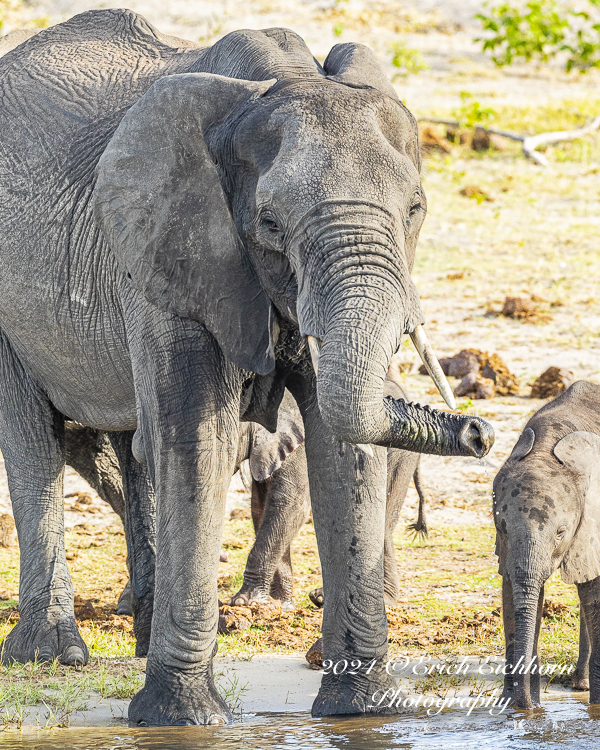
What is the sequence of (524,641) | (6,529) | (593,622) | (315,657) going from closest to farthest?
(524,641) → (593,622) → (315,657) → (6,529)

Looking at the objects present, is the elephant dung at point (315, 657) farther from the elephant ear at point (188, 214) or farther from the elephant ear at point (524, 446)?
the elephant ear at point (188, 214)

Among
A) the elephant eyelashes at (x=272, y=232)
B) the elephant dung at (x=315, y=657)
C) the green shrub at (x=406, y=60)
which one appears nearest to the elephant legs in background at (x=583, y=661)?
the elephant dung at (x=315, y=657)

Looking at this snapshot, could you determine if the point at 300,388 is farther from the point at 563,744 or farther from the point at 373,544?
the point at 563,744

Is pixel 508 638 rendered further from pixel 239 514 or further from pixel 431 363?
pixel 239 514

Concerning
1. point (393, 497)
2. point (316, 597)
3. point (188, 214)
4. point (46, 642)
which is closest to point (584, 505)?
point (393, 497)

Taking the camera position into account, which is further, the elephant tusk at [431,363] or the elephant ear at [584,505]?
the elephant ear at [584,505]

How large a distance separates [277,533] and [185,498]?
7.75 ft

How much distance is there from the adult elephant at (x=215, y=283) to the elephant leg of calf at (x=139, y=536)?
41 centimetres

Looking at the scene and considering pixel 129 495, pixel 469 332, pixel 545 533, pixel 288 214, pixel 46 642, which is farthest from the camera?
pixel 469 332

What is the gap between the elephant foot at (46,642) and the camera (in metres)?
6.12

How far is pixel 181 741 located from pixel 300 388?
1404 millimetres

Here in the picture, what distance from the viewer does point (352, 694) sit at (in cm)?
528

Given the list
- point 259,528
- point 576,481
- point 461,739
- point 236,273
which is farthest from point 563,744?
point 259,528

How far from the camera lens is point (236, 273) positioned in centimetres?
491
